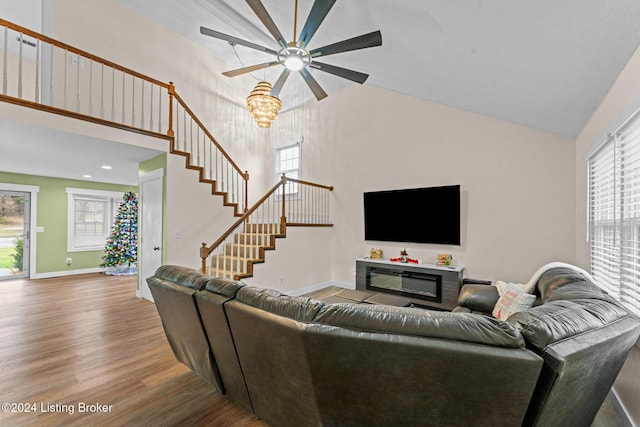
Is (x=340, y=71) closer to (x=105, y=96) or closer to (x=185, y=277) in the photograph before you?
(x=185, y=277)

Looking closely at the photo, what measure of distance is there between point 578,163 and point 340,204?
369 centimetres

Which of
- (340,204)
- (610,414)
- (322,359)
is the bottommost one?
(610,414)

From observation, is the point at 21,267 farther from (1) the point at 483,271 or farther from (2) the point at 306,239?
(1) the point at 483,271

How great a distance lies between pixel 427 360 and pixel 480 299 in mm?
2051

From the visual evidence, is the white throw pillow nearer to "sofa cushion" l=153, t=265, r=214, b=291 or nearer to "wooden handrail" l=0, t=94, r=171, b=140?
→ "sofa cushion" l=153, t=265, r=214, b=291

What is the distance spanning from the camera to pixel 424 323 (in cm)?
115

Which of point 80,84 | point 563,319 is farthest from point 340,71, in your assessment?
point 80,84

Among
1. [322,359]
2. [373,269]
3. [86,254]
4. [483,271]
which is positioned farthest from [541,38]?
[86,254]

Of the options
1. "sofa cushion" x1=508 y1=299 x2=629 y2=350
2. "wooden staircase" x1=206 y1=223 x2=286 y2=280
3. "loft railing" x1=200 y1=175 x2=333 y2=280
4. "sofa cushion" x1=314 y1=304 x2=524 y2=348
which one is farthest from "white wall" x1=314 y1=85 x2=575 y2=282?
"sofa cushion" x1=314 y1=304 x2=524 y2=348

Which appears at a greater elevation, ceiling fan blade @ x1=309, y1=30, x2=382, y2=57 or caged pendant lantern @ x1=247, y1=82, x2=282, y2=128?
caged pendant lantern @ x1=247, y1=82, x2=282, y2=128

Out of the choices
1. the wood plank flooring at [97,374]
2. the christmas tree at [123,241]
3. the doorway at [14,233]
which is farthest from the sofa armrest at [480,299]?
the doorway at [14,233]

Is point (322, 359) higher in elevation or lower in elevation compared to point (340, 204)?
lower

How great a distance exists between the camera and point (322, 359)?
1.23 metres

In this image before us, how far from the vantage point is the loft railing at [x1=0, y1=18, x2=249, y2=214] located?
142 inches
